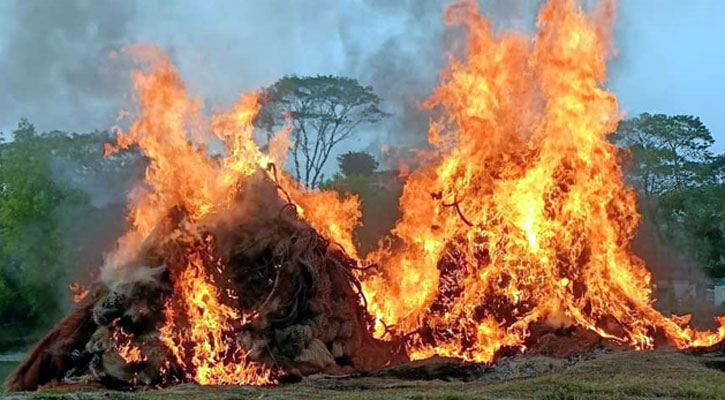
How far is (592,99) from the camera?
16.8 metres

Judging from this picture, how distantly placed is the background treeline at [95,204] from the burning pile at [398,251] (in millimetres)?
14614

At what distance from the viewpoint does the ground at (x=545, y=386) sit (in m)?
9.47

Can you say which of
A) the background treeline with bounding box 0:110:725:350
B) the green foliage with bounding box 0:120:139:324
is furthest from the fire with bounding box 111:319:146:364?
the green foliage with bounding box 0:120:139:324

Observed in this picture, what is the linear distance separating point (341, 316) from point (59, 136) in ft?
100

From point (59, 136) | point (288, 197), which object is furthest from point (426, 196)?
point (59, 136)

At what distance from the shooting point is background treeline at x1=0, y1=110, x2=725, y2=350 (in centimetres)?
3456

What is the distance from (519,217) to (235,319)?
6.23 metres

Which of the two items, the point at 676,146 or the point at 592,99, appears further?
the point at 676,146

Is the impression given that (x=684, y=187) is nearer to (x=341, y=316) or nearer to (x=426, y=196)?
(x=426, y=196)

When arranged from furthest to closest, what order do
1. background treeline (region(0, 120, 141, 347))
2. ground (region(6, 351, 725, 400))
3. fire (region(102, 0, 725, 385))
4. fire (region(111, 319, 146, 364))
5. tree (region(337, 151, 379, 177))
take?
tree (region(337, 151, 379, 177)), background treeline (region(0, 120, 141, 347)), fire (region(102, 0, 725, 385)), fire (region(111, 319, 146, 364)), ground (region(6, 351, 725, 400))

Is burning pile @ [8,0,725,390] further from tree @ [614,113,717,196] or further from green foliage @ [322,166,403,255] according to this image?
tree @ [614,113,717,196]

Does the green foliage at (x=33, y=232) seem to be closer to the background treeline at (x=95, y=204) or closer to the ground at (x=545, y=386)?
the background treeline at (x=95, y=204)

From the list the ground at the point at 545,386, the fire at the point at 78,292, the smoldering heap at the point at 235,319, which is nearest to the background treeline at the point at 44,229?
the fire at the point at 78,292

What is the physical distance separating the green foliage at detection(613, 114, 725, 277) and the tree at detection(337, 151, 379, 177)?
42.9 feet
